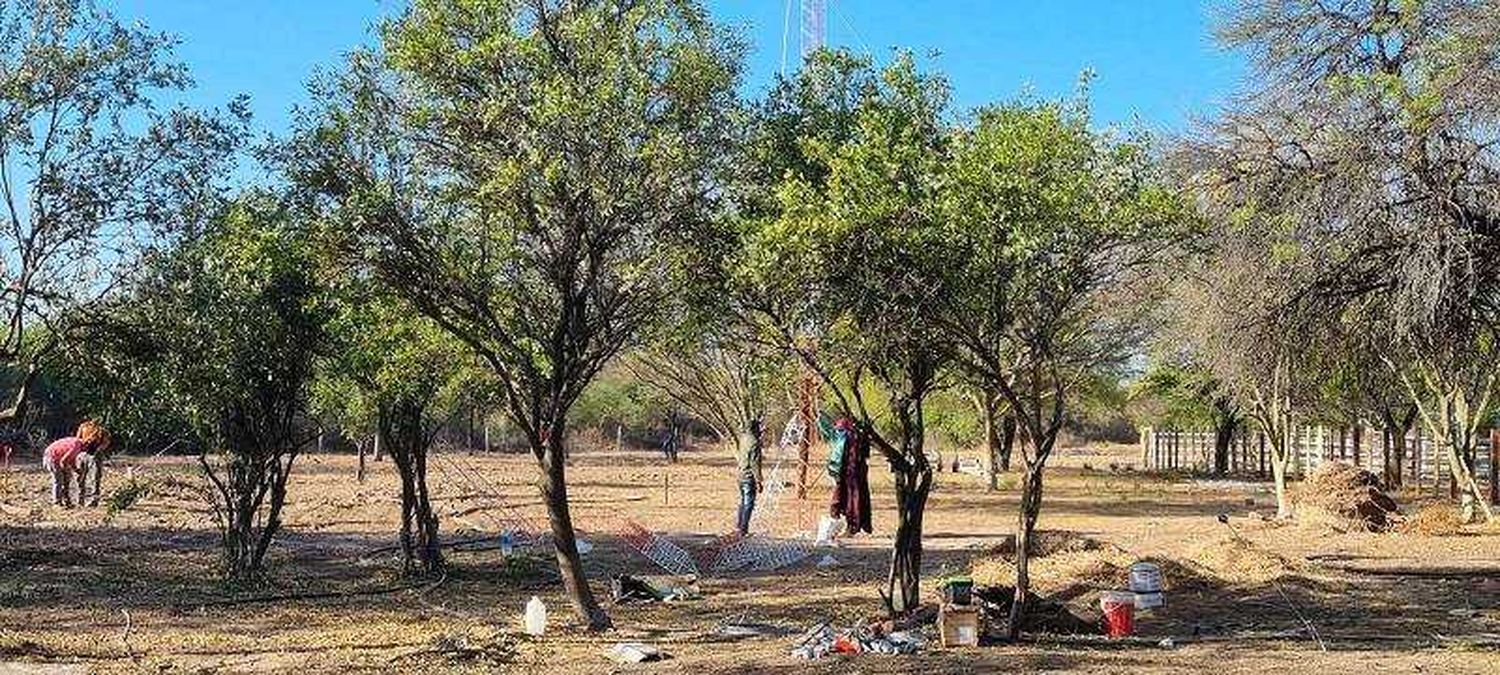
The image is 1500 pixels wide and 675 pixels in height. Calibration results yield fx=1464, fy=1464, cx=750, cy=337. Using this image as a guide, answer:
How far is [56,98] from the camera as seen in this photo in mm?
10875

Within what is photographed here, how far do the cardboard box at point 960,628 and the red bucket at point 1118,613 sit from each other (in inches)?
56.7

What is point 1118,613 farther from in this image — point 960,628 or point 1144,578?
point 960,628

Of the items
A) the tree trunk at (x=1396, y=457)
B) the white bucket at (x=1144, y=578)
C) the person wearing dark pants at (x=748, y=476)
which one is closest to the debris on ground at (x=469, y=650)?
the white bucket at (x=1144, y=578)

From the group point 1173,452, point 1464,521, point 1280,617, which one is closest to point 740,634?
point 1280,617

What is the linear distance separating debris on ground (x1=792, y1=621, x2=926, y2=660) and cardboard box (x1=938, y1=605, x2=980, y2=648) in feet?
0.66

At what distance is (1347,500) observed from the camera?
79.4ft

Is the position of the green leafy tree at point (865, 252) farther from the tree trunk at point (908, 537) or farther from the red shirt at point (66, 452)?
the red shirt at point (66, 452)

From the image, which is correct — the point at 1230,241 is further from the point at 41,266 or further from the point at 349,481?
the point at 349,481

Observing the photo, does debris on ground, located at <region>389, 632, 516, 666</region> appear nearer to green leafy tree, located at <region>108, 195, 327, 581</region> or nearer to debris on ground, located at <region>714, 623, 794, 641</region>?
debris on ground, located at <region>714, 623, 794, 641</region>

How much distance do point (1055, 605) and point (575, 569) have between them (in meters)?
4.05

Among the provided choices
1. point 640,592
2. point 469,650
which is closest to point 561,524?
point 469,650

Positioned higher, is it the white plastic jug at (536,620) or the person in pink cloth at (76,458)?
the person in pink cloth at (76,458)

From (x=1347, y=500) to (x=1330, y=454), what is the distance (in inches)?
1079

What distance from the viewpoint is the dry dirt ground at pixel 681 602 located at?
10.7 m
